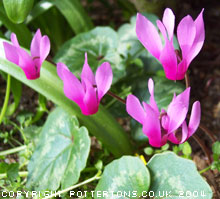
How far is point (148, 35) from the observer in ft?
2.85

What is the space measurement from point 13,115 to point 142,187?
0.83 m

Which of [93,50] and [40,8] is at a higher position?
[40,8]

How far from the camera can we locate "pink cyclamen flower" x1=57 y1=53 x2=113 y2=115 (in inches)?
35.2

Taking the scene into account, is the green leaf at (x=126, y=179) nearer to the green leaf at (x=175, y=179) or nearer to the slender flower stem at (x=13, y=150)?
the green leaf at (x=175, y=179)

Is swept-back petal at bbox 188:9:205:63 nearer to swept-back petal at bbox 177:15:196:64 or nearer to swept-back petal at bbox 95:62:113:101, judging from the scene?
swept-back petal at bbox 177:15:196:64

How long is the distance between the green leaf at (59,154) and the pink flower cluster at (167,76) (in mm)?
251

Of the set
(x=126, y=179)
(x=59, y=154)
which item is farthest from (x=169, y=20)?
(x=59, y=154)

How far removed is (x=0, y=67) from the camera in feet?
3.85

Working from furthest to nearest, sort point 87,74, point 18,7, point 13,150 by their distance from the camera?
point 13,150
point 18,7
point 87,74

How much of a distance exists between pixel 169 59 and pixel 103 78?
0.17m

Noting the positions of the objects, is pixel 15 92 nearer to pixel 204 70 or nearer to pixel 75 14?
pixel 75 14

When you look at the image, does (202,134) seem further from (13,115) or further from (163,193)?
(13,115)

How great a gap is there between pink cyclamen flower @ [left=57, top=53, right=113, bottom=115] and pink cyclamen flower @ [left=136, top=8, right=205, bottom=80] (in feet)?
0.39

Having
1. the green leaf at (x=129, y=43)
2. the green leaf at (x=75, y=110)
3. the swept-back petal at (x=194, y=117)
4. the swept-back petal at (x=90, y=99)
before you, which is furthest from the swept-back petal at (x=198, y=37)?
the green leaf at (x=129, y=43)
